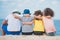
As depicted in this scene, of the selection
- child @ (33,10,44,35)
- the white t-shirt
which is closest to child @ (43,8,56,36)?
child @ (33,10,44,35)

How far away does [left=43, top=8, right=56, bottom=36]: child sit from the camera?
884cm

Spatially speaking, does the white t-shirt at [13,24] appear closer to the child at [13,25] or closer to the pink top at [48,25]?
the child at [13,25]

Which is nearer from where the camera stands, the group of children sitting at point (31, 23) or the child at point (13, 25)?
the group of children sitting at point (31, 23)

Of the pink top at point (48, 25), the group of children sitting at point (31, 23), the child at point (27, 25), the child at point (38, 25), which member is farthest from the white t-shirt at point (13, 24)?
the pink top at point (48, 25)

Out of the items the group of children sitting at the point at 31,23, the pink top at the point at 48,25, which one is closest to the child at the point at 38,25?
A: the group of children sitting at the point at 31,23

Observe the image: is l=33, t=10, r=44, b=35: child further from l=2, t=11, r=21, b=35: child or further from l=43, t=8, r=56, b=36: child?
l=2, t=11, r=21, b=35: child

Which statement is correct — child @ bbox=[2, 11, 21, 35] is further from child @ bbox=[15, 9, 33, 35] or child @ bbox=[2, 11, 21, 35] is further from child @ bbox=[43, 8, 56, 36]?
child @ bbox=[43, 8, 56, 36]

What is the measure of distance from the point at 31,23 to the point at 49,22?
2.47 feet

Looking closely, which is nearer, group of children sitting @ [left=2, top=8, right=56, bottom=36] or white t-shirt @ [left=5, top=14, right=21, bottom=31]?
group of children sitting @ [left=2, top=8, right=56, bottom=36]

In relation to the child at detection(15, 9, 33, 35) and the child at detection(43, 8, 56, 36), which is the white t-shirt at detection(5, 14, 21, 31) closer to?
the child at detection(15, 9, 33, 35)

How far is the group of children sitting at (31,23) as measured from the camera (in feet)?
28.9

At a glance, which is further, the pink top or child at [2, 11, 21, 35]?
child at [2, 11, 21, 35]

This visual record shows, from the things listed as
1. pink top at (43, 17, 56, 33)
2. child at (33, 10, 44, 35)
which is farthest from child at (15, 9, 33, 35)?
pink top at (43, 17, 56, 33)

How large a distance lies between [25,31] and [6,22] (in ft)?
3.59
